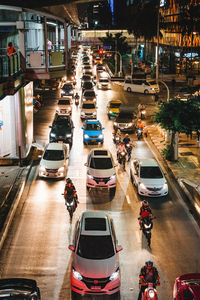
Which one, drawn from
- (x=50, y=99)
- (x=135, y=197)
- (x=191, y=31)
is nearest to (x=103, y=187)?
(x=135, y=197)

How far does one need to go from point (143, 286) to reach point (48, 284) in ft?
10.3

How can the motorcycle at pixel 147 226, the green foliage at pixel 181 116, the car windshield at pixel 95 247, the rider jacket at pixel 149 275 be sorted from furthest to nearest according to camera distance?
1. the green foliage at pixel 181 116
2. the motorcycle at pixel 147 226
3. the car windshield at pixel 95 247
4. the rider jacket at pixel 149 275

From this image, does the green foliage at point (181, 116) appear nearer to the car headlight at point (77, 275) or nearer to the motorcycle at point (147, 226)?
the motorcycle at point (147, 226)

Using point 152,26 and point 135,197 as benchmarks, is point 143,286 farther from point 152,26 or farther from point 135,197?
point 152,26

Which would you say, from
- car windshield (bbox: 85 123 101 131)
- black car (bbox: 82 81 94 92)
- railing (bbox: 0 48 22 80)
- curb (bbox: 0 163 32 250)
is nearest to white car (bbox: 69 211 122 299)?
curb (bbox: 0 163 32 250)

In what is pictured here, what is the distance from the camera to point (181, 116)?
79.6 feet

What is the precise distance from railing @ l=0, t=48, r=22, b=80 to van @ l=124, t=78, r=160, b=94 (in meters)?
35.6

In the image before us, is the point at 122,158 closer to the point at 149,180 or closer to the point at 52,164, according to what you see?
the point at 52,164

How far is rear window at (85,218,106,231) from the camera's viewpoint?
13.9m

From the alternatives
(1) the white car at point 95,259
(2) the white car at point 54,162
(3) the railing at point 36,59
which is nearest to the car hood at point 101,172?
(2) the white car at point 54,162

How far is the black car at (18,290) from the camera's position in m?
10.2

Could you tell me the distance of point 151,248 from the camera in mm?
15695

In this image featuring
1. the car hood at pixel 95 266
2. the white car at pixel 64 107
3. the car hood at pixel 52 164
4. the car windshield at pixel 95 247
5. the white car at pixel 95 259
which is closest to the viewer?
the white car at pixel 95 259

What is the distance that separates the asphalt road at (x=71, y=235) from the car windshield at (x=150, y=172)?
109 centimetres
